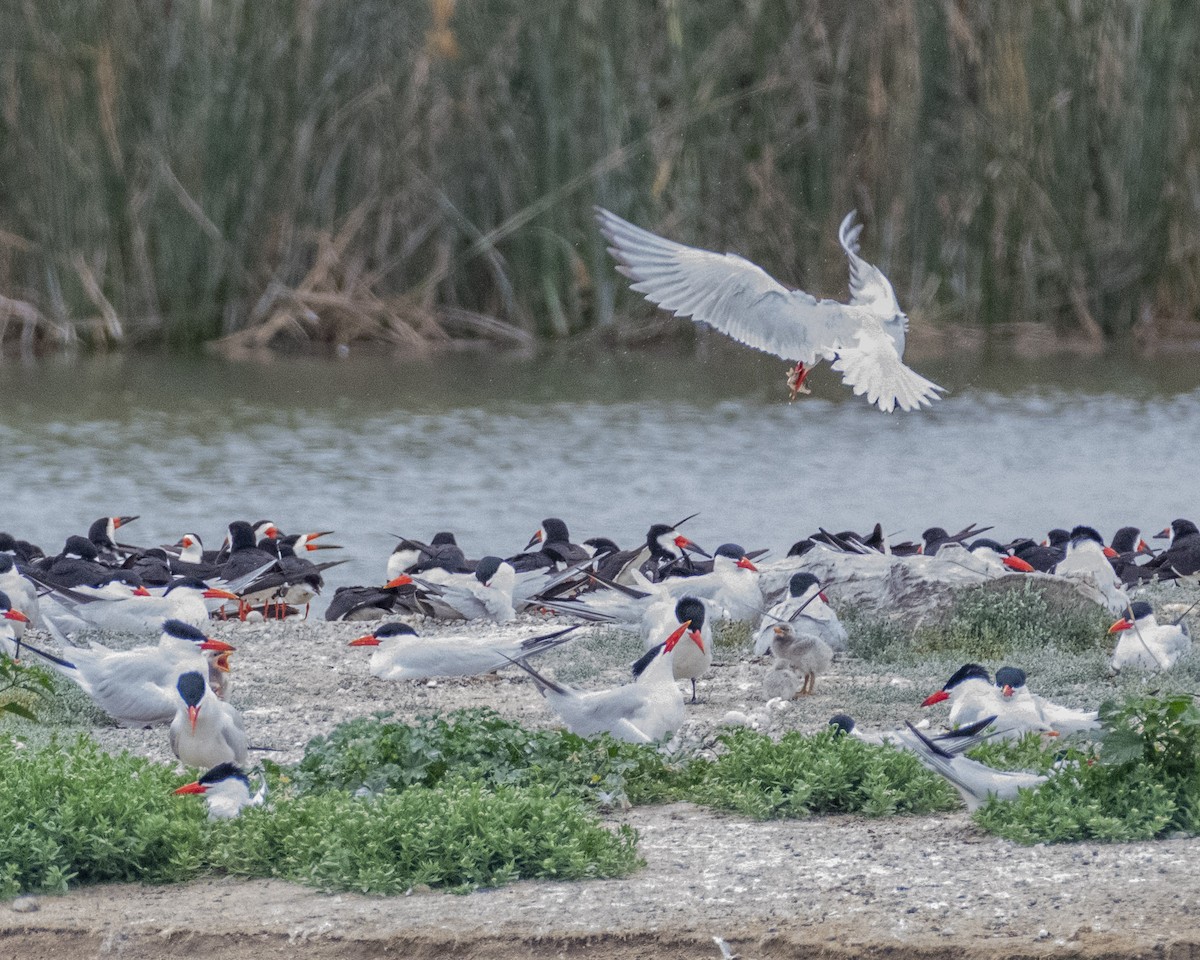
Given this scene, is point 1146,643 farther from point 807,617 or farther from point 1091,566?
point 1091,566

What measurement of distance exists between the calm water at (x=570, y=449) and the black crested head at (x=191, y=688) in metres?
7.56

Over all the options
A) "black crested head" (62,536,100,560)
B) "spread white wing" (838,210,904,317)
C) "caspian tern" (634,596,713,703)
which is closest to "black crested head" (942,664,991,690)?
"caspian tern" (634,596,713,703)

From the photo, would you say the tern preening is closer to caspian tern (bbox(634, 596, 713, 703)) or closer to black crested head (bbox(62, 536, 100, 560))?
caspian tern (bbox(634, 596, 713, 703))

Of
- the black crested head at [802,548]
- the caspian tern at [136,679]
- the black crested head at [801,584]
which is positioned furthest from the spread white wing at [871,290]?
the caspian tern at [136,679]

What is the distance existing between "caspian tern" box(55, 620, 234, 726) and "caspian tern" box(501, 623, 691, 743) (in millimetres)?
1435

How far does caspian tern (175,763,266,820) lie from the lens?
622 cm

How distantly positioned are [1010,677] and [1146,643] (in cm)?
173

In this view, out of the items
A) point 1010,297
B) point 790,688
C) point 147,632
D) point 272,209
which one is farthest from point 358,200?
point 790,688

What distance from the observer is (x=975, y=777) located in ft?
20.5

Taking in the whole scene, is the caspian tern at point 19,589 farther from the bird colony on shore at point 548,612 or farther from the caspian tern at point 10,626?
the caspian tern at point 10,626

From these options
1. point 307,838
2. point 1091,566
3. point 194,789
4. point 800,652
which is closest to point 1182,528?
point 1091,566

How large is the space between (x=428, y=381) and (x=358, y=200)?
2.48m

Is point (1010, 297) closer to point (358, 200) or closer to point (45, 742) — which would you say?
point (358, 200)

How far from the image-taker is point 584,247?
79.4ft
